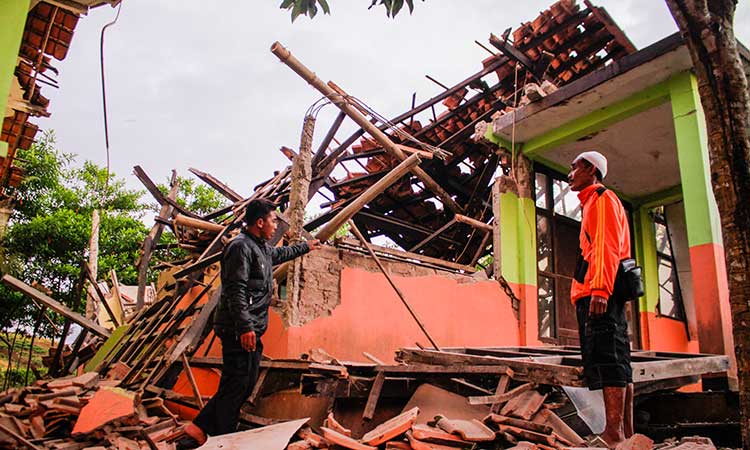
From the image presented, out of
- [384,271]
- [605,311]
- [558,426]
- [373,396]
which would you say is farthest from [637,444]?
[384,271]

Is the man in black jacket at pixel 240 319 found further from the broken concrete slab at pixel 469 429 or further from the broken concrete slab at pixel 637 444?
the broken concrete slab at pixel 637 444

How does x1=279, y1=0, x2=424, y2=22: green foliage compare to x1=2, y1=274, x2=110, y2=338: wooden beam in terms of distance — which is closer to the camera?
x1=279, y1=0, x2=424, y2=22: green foliage

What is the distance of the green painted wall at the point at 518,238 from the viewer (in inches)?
303

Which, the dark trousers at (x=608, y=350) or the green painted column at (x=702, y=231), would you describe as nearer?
the dark trousers at (x=608, y=350)

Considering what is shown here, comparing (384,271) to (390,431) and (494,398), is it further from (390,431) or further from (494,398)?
(390,431)

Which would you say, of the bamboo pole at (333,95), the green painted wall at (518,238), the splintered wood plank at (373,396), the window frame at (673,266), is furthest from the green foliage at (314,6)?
the window frame at (673,266)

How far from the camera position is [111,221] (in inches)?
746

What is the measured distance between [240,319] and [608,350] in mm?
→ 2487

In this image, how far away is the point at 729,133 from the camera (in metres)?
2.43

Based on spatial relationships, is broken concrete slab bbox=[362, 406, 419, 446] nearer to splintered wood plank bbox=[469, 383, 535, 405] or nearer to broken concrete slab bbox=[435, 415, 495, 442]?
broken concrete slab bbox=[435, 415, 495, 442]

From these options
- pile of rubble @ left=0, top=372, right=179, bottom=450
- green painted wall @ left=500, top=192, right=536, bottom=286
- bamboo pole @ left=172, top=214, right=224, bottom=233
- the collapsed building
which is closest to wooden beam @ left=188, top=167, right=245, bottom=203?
the collapsed building

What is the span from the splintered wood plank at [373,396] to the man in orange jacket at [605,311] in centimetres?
156

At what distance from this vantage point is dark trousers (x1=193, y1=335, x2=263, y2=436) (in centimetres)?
380

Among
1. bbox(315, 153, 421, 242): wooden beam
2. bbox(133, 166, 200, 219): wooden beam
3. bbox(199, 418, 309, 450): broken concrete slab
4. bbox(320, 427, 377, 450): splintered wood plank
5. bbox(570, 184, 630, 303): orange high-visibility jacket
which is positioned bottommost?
bbox(199, 418, 309, 450): broken concrete slab
